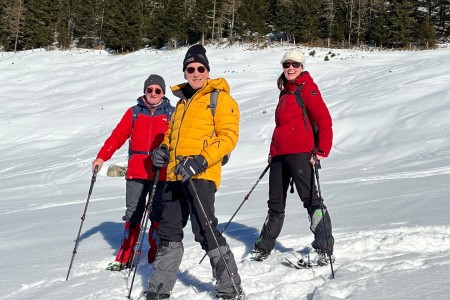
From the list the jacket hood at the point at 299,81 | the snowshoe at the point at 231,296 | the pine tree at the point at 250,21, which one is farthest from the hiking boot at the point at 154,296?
the pine tree at the point at 250,21

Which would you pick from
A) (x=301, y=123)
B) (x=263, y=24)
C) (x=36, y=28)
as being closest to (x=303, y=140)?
(x=301, y=123)

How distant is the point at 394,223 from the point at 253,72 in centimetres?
2386

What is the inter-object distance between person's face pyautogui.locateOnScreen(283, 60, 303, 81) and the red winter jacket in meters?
1.20

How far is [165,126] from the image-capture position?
4137 millimetres

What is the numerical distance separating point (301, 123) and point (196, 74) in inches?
42.9

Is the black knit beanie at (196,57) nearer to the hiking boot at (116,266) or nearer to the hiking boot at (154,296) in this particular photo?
the hiking boot at (154,296)

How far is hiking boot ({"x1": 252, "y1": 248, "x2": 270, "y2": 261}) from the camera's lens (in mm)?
3959

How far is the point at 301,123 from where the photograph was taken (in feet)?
12.3

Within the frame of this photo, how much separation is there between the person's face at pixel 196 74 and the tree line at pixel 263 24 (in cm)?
4253

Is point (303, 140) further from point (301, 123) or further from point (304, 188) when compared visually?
point (304, 188)

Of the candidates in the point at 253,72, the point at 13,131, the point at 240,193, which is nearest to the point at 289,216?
the point at 240,193

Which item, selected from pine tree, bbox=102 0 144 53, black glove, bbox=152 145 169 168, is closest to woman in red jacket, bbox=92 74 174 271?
black glove, bbox=152 145 169 168

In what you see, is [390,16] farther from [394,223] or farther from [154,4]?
[394,223]

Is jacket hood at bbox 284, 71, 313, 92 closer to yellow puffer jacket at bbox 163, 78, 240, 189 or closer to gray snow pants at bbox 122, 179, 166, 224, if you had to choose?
yellow puffer jacket at bbox 163, 78, 240, 189
